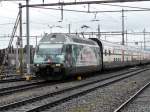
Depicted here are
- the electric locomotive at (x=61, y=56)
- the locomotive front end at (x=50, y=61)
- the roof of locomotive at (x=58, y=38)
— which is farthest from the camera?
the roof of locomotive at (x=58, y=38)

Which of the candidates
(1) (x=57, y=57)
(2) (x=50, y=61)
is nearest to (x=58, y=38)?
(1) (x=57, y=57)

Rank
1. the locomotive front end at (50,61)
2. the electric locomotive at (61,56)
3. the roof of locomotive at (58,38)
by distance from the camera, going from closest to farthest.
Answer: the locomotive front end at (50,61)
the electric locomotive at (61,56)
the roof of locomotive at (58,38)

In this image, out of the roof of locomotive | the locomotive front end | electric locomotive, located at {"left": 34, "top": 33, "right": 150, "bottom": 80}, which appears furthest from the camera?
the roof of locomotive

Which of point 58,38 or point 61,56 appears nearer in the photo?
point 61,56

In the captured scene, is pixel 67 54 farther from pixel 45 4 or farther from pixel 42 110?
pixel 42 110

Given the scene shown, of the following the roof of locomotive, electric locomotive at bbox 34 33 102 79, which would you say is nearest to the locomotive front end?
electric locomotive at bbox 34 33 102 79

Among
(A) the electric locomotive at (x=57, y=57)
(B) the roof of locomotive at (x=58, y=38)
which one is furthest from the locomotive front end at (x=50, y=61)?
(B) the roof of locomotive at (x=58, y=38)

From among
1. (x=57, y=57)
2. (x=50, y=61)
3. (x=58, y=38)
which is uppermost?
(x=58, y=38)

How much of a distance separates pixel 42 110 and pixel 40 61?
13.9 m

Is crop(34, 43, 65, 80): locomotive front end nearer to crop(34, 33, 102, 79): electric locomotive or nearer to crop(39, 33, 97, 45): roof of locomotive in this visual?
crop(34, 33, 102, 79): electric locomotive

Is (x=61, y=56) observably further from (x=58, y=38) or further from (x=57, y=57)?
(x=58, y=38)

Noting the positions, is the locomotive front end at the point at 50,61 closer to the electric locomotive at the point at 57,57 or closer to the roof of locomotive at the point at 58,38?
the electric locomotive at the point at 57,57

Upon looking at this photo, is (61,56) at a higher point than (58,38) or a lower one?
lower

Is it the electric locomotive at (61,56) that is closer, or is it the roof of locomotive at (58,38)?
the electric locomotive at (61,56)
